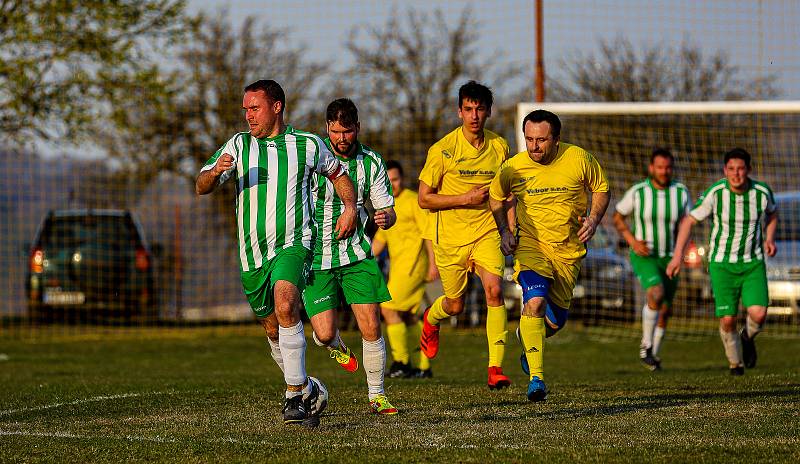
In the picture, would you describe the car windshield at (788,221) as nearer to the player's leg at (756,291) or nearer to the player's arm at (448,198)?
the player's leg at (756,291)

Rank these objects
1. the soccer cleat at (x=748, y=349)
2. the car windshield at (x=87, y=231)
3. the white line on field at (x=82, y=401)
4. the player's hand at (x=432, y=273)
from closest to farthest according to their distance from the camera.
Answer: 1. the white line on field at (x=82, y=401)
2. the player's hand at (x=432, y=273)
3. the soccer cleat at (x=748, y=349)
4. the car windshield at (x=87, y=231)

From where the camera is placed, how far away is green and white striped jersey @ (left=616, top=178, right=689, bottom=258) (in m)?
13.8

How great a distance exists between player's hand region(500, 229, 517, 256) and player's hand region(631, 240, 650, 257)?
14.9 feet

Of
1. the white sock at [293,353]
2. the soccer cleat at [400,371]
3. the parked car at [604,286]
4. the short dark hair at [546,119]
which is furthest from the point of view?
the parked car at [604,286]

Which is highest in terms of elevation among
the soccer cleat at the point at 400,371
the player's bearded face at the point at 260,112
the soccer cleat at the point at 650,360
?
the player's bearded face at the point at 260,112

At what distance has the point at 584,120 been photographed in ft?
66.1

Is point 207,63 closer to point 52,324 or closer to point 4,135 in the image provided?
point 4,135

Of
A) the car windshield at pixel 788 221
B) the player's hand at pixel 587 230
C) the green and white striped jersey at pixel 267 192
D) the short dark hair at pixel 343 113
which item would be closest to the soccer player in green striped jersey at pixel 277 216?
the green and white striped jersey at pixel 267 192

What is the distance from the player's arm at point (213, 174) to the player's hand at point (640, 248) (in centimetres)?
697

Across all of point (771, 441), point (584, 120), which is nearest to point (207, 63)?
point (584, 120)

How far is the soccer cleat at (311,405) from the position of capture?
7.53 metres

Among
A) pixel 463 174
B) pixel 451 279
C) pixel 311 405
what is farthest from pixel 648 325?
pixel 311 405

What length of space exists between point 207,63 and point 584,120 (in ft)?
42.4

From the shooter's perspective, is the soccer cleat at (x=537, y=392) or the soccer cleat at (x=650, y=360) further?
the soccer cleat at (x=650, y=360)
